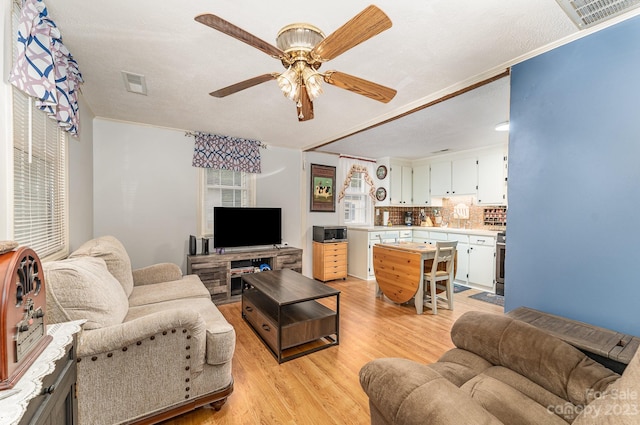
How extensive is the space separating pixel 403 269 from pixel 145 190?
11.9ft

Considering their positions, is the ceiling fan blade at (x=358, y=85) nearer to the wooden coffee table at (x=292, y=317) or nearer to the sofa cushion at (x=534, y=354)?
the sofa cushion at (x=534, y=354)

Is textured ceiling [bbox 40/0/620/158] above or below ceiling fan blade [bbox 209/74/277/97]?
above

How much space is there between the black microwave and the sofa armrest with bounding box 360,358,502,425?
3.72 metres

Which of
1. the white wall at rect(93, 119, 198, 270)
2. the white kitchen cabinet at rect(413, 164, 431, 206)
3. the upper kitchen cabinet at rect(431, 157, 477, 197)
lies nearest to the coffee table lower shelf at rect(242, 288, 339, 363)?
the white wall at rect(93, 119, 198, 270)

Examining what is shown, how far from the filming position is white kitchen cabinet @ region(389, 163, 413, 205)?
596 cm

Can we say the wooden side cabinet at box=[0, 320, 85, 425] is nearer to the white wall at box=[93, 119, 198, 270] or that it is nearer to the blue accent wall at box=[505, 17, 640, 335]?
the blue accent wall at box=[505, 17, 640, 335]

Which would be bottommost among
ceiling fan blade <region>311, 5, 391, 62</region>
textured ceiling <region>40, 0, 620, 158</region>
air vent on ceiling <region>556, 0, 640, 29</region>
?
ceiling fan blade <region>311, 5, 391, 62</region>

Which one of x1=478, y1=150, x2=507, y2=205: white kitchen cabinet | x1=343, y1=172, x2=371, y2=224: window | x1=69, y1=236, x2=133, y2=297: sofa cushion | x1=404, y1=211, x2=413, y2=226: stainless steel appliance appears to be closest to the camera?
x1=69, y1=236, x2=133, y2=297: sofa cushion

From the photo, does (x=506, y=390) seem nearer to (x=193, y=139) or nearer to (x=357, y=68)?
(x=357, y=68)

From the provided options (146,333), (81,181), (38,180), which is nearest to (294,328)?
(146,333)

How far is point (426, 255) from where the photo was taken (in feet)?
11.0

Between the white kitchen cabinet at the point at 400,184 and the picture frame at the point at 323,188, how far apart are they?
4.64 ft

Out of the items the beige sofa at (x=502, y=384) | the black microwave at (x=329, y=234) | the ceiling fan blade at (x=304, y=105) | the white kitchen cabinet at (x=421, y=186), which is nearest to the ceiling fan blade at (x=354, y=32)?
the ceiling fan blade at (x=304, y=105)

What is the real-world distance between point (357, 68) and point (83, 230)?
3167 millimetres
